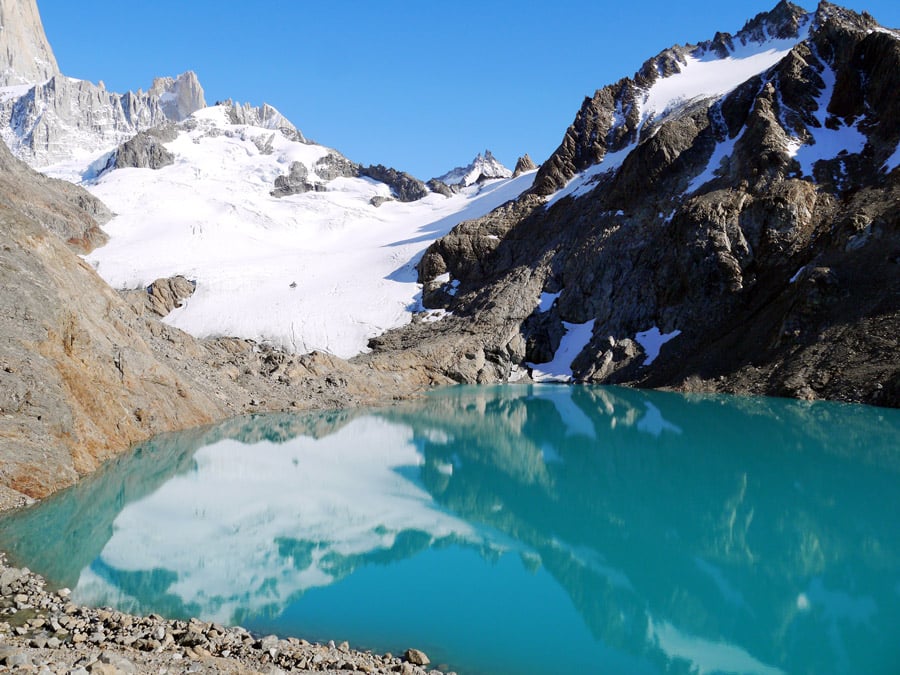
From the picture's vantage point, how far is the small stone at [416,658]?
8.27m

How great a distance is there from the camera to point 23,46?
460ft

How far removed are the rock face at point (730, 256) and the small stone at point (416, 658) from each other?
2872 cm

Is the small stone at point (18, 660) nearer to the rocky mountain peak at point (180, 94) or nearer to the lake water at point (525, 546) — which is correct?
the lake water at point (525, 546)

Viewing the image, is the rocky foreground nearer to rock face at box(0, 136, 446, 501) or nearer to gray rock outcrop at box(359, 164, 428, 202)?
rock face at box(0, 136, 446, 501)

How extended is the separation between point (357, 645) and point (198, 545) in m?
5.81

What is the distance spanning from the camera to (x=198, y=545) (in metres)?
13.3

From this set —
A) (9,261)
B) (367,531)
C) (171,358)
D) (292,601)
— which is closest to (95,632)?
(292,601)

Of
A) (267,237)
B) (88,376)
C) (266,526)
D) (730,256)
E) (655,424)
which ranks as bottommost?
(266,526)

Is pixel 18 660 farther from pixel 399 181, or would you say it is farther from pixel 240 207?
pixel 399 181

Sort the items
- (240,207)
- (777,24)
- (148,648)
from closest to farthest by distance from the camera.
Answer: (148,648), (777,24), (240,207)

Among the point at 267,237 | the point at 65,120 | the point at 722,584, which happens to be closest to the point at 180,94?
the point at 65,120

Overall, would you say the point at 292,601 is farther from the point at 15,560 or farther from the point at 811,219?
the point at 811,219

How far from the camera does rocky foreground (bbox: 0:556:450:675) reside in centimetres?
725

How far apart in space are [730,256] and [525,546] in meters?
36.7
